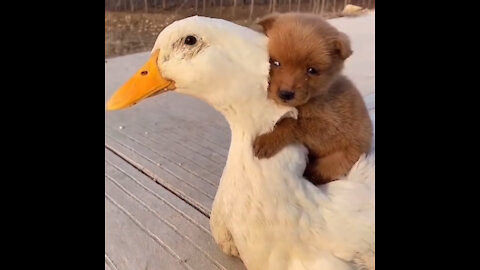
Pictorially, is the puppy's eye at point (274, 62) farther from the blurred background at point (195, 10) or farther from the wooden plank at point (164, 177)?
the wooden plank at point (164, 177)

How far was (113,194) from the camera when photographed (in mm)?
845

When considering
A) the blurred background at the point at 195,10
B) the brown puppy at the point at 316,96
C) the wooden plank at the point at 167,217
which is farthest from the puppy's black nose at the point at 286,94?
the wooden plank at the point at 167,217

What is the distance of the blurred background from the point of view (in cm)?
73

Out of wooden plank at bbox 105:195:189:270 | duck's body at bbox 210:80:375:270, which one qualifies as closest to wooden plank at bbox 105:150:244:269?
wooden plank at bbox 105:195:189:270

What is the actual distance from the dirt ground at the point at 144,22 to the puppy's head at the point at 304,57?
8 cm

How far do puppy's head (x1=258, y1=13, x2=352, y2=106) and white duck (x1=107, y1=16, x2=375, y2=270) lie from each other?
0.02m

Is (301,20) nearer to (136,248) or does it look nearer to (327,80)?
(327,80)

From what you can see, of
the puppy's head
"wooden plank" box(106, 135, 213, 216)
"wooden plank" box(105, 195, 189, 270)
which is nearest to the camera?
the puppy's head

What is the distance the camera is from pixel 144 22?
42.6 inches

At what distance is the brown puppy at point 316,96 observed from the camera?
0.45 m

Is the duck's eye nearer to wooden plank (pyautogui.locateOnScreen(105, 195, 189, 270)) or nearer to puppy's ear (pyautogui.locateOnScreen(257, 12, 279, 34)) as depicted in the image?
puppy's ear (pyautogui.locateOnScreen(257, 12, 279, 34))
